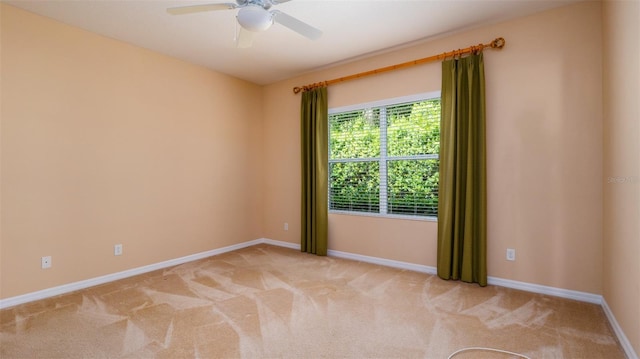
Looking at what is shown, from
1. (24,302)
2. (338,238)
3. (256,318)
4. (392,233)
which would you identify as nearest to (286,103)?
(338,238)

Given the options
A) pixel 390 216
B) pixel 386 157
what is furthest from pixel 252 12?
pixel 390 216

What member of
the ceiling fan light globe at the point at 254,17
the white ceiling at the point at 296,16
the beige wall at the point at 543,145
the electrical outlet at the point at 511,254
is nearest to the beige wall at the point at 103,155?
the white ceiling at the point at 296,16

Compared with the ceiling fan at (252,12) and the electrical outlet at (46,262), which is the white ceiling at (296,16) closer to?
the ceiling fan at (252,12)

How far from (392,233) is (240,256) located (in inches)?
84.7

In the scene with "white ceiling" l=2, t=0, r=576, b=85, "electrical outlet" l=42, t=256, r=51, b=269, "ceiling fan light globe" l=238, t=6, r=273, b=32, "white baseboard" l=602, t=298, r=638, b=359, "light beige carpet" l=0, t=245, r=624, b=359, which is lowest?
"light beige carpet" l=0, t=245, r=624, b=359

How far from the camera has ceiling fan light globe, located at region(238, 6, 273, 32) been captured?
2.03 metres

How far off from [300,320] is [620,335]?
2219 mm

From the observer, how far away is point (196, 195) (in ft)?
14.0

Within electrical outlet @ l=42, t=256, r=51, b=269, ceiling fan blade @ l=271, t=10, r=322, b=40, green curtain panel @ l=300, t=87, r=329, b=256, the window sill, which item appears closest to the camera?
ceiling fan blade @ l=271, t=10, r=322, b=40

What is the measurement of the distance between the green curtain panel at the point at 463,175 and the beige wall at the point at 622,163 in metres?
0.93

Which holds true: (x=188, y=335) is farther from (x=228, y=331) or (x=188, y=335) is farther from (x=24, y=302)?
(x=24, y=302)

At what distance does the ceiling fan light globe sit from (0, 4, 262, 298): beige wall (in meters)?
2.24

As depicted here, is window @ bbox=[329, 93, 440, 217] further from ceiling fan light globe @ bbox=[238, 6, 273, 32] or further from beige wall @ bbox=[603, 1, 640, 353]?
ceiling fan light globe @ bbox=[238, 6, 273, 32]

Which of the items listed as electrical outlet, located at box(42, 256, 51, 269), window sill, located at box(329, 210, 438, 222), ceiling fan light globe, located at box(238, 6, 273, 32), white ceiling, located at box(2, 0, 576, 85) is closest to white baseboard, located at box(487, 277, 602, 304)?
window sill, located at box(329, 210, 438, 222)
